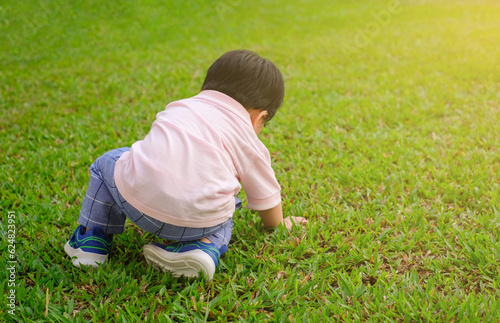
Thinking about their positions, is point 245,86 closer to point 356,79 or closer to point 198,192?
point 198,192

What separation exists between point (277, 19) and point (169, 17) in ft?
7.25

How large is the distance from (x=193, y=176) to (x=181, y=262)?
1.46ft

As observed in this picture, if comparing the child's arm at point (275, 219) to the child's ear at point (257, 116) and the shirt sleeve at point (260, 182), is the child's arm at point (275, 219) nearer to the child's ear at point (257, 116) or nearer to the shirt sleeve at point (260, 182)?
the shirt sleeve at point (260, 182)

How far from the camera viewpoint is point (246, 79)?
1.87 m

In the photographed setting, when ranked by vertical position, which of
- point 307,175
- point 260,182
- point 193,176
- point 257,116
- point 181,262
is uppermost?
point 257,116

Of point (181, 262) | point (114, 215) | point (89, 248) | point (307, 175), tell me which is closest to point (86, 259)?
point (89, 248)

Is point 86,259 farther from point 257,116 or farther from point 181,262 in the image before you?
point 257,116

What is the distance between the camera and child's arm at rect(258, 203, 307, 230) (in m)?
2.11

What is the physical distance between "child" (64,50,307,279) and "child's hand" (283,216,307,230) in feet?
0.77

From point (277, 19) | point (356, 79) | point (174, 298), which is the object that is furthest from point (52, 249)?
point (277, 19)

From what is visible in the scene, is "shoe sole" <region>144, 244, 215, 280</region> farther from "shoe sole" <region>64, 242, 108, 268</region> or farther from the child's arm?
the child's arm

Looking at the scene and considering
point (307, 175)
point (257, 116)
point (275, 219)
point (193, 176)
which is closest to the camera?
point (193, 176)

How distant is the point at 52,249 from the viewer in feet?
7.09

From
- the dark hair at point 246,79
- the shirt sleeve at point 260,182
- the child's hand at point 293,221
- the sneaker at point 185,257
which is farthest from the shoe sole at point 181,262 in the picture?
the dark hair at point 246,79
